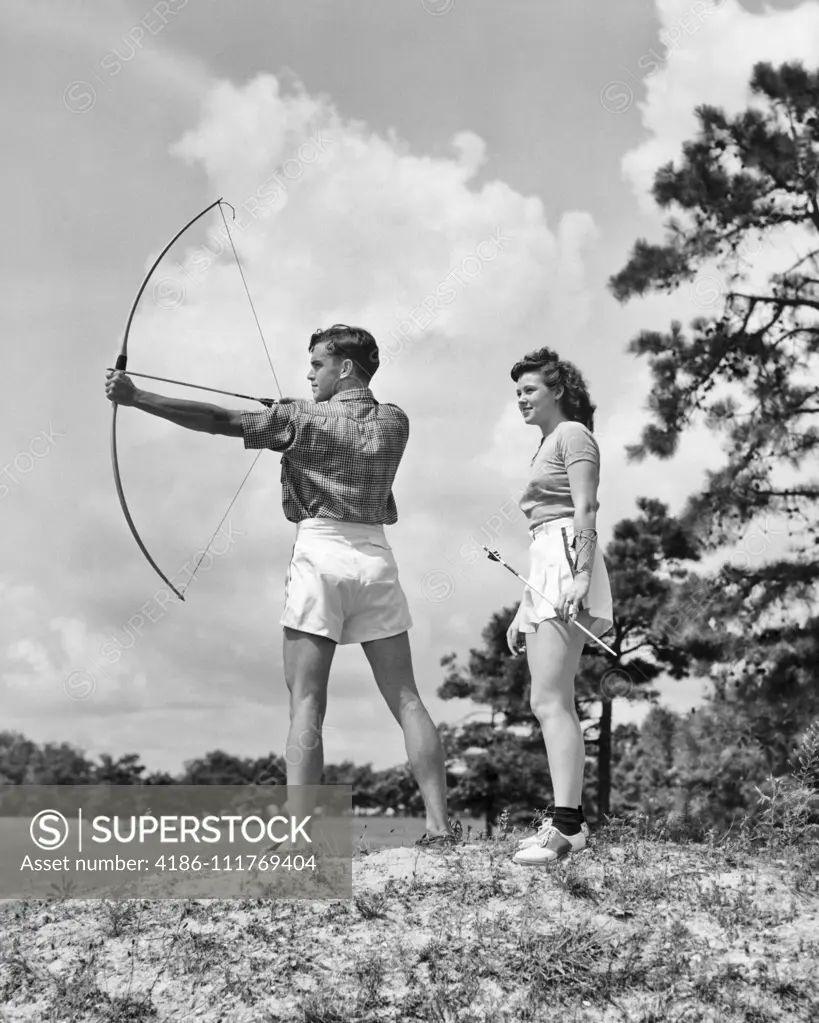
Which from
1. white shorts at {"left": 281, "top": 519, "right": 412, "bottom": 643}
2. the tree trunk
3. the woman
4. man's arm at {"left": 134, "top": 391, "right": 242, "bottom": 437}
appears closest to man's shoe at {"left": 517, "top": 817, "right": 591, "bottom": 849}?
the woman

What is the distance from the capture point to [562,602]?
171 inches

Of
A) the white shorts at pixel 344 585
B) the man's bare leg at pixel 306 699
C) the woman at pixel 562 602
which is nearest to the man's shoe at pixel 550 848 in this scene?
the woman at pixel 562 602

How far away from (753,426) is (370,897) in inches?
443

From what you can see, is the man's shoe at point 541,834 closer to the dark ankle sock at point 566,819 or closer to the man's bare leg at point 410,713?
the dark ankle sock at point 566,819

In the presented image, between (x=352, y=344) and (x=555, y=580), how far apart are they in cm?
144

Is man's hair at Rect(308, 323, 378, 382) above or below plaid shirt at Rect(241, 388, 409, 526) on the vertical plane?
above

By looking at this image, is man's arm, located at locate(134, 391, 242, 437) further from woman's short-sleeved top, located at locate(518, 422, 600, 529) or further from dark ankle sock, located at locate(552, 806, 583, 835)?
dark ankle sock, located at locate(552, 806, 583, 835)

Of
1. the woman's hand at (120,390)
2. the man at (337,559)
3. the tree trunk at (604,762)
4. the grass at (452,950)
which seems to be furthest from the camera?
the tree trunk at (604,762)

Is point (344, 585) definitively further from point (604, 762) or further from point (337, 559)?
point (604, 762)

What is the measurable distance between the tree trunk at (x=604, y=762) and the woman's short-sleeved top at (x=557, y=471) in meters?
17.2

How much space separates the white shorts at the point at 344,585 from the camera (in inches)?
181

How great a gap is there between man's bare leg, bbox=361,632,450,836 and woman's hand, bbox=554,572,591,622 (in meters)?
0.80

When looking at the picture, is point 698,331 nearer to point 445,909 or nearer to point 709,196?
point 709,196

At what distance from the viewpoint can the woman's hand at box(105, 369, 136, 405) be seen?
4410 mm
